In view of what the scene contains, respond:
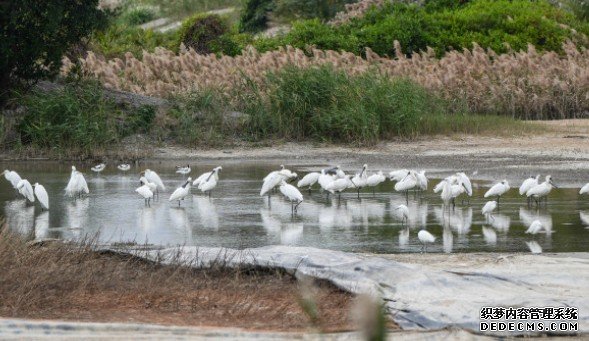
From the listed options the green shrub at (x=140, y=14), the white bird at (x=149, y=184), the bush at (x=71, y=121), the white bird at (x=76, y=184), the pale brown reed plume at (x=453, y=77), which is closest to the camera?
the white bird at (x=149, y=184)

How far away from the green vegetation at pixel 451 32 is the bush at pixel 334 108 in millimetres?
10219

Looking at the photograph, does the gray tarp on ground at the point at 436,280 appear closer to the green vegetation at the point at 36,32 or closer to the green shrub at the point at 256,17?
the green vegetation at the point at 36,32

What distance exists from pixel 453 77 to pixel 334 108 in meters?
4.94

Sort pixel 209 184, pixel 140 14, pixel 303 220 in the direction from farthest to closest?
pixel 140 14 < pixel 209 184 < pixel 303 220

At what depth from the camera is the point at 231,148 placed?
2330 cm

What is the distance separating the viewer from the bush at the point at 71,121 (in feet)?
72.4

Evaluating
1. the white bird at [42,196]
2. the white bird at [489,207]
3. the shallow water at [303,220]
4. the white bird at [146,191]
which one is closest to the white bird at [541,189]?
the shallow water at [303,220]

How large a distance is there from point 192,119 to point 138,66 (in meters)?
5.97

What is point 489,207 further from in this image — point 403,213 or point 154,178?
point 154,178

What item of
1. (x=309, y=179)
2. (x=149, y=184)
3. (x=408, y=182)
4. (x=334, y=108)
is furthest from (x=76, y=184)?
(x=334, y=108)

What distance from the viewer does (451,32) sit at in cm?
3541

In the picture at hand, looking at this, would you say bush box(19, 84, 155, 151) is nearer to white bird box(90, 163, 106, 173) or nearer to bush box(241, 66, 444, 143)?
white bird box(90, 163, 106, 173)

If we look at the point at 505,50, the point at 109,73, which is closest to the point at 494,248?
the point at 109,73

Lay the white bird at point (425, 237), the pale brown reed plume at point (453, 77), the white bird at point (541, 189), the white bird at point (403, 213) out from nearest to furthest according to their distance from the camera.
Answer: the white bird at point (425, 237), the white bird at point (403, 213), the white bird at point (541, 189), the pale brown reed plume at point (453, 77)
